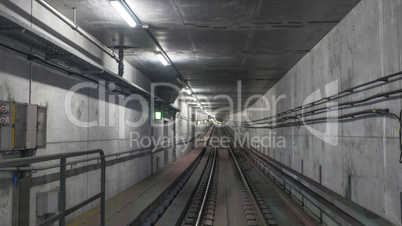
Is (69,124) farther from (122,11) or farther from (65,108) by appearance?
(122,11)

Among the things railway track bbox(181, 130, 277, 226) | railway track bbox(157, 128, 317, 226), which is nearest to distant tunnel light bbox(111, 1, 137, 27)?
railway track bbox(157, 128, 317, 226)

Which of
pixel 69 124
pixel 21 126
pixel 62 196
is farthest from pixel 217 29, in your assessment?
pixel 62 196

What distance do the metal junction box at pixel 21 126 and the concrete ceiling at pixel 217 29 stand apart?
2104mm

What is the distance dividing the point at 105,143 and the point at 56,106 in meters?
2.50

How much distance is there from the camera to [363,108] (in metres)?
5.69

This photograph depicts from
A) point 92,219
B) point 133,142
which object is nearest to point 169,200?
point 133,142

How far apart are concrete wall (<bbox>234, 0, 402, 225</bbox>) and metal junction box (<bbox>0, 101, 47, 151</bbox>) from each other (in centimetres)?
566

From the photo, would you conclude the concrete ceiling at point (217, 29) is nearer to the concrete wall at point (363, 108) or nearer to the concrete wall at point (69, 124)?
the concrete wall at point (363, 108)

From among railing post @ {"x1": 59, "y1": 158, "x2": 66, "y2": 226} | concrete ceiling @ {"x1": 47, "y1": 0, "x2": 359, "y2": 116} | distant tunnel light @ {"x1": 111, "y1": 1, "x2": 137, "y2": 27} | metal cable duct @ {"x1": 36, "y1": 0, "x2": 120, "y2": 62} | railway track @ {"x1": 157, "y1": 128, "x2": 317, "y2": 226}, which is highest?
concrete ceiling @ {"x1": 47, "y1": 0, "x2": 359, "y2": 116}

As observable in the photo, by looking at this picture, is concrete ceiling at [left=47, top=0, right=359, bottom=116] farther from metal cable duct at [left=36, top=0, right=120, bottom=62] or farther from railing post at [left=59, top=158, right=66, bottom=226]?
railing post at [left=59, top=158, right=66, bottom=226]

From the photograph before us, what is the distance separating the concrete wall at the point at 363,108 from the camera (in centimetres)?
469

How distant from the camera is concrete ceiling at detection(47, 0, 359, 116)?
19.2ft

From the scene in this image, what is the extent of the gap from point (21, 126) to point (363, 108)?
5.85m

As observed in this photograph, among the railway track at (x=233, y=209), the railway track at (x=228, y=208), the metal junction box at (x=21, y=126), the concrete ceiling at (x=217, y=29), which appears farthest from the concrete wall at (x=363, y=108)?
the metal junction box at (x=21, y=126)
